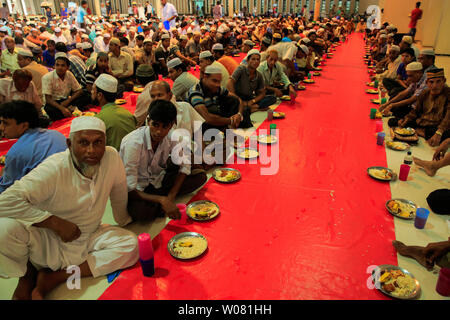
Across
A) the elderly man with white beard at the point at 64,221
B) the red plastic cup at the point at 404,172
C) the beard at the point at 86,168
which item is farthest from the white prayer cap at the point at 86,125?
the red plastic cup at the point at 404,172

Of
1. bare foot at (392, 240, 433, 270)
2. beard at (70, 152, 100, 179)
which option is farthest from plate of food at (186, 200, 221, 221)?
bare foot at (392, 240, 433, 270)

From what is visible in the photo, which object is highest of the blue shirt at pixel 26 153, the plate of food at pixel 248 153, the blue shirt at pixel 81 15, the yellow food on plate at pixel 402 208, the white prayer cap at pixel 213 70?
the blue shirt at pixel 81 15

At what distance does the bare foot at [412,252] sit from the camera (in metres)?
2.01

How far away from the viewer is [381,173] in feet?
10.3

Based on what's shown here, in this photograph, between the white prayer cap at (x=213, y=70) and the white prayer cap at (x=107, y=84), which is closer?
the white prayer cap at (x=107, y=84)

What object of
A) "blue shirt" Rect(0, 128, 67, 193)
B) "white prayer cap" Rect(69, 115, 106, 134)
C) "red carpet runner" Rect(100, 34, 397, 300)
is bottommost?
"red carpet runner" Rect(100, 34, 397, 300)

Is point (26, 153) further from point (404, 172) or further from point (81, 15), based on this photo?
point (81, 15)

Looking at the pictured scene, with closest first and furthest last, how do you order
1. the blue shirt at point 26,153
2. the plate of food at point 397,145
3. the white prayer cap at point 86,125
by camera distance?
the white prayer cap at point 86,125
the blue shirt at point 26,153
the plate of food at point 397,145

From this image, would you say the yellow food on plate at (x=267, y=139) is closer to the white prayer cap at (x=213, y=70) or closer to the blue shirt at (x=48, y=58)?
the white prayer cap at (x=213, y=70)

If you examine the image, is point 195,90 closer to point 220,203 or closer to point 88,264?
point 220,203

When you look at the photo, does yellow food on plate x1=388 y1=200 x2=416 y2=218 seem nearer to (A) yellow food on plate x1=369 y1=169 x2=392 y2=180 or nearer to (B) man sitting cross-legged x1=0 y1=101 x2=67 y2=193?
(A) yellow food on plate x1=369 y1=169 x2=392 y2=180

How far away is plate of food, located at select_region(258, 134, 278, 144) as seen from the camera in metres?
3.94

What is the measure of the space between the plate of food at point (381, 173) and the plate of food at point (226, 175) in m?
1.38

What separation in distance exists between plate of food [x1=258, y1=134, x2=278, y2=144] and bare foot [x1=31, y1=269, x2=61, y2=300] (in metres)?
2.77
